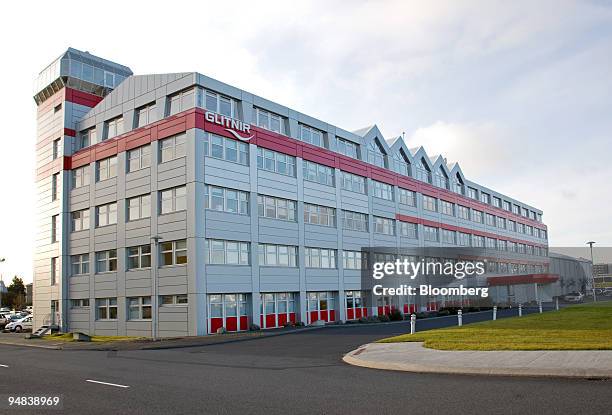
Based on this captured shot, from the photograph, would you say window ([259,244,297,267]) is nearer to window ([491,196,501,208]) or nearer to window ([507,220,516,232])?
window ([491,196,501,208])

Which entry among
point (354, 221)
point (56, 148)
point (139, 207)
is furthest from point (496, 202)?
point (56, 148)

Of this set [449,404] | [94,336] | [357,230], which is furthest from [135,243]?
[449,404]

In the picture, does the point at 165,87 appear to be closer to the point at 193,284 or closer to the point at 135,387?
the point at 193,284

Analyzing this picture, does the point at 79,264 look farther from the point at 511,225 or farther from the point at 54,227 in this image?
the point at 511,225

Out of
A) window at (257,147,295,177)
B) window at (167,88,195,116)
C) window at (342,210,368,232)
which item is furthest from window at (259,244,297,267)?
window at (167,88,195,116)

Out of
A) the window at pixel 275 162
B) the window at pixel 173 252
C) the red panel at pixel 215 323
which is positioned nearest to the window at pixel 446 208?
the window at pixel 275 162

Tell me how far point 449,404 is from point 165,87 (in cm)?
3251

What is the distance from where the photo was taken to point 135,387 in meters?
13.2

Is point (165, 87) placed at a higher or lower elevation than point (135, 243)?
higher

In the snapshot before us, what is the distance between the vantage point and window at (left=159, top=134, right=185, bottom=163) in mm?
36219

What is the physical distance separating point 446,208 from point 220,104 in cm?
3997

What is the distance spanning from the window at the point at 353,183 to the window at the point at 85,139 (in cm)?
2095

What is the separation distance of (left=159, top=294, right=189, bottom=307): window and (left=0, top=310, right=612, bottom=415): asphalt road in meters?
15.0

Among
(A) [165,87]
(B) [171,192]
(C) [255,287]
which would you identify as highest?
(A) [165,87]
